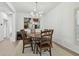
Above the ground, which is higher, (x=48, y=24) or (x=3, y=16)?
(x=3, y=16)

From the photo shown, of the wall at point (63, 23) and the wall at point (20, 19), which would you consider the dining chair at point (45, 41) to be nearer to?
the wall at point (63, 23)

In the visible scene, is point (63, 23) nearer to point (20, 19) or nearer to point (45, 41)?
point (45, 41)

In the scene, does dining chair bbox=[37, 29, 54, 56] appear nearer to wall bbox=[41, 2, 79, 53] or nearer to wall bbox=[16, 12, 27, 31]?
wall bbox=[41, 2, 79, 53]

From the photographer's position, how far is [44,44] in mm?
3756

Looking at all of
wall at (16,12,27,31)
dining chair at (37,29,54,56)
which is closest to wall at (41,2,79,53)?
dining chair at (37,29,54,56)

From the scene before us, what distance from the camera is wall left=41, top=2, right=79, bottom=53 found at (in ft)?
14.3

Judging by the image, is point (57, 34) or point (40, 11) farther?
point (40, 11)

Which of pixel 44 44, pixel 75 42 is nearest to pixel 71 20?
pixel 75 42

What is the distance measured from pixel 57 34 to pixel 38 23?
116 centimetres

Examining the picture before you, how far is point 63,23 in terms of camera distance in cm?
513

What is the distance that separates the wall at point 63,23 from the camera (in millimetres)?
4371

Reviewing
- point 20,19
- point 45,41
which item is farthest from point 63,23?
point 20,19

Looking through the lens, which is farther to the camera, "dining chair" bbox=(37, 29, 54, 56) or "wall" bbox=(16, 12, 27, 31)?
"wall" bbox=(16, 12, 27, 31)

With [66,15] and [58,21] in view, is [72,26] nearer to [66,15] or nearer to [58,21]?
[66,15]
